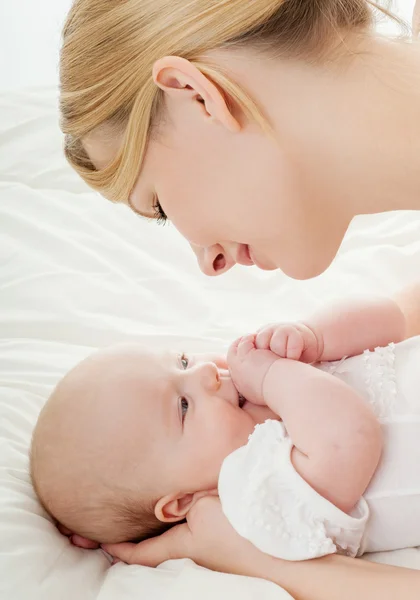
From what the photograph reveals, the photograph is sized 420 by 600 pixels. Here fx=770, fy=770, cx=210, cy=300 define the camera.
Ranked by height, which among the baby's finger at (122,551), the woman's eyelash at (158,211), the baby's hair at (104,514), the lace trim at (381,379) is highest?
the woman's eyelash at (158,211)

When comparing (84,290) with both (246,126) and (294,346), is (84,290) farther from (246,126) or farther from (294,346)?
(246,126)

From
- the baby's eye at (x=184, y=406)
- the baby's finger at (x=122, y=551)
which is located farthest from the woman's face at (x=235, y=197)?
the baby's finger at (x=122, y=551)

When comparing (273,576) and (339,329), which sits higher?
(339,329)

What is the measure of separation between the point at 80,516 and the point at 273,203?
2.07 feet

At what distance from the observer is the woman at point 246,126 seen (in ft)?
3.66

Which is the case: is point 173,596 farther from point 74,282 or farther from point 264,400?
point 74,282

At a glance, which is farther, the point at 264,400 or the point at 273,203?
the point at 264,400

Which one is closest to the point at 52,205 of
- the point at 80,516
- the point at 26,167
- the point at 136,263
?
the point at 26,167

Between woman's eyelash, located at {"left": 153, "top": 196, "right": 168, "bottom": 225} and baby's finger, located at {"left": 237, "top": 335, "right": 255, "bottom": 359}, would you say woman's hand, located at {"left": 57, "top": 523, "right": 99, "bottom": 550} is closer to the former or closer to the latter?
baby's finger, located at {"left": 237, "top": 335, "right": 255, "bottom": 359}

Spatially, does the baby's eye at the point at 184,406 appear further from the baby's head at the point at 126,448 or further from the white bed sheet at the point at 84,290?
the white bed sheet at the point at 84,290

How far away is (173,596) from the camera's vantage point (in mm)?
1155

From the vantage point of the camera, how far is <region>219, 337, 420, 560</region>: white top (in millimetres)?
1188

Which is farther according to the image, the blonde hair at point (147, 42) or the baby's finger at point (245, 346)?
the baby's finger at point (245, 346)

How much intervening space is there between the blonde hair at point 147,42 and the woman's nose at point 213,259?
0.19 meters
